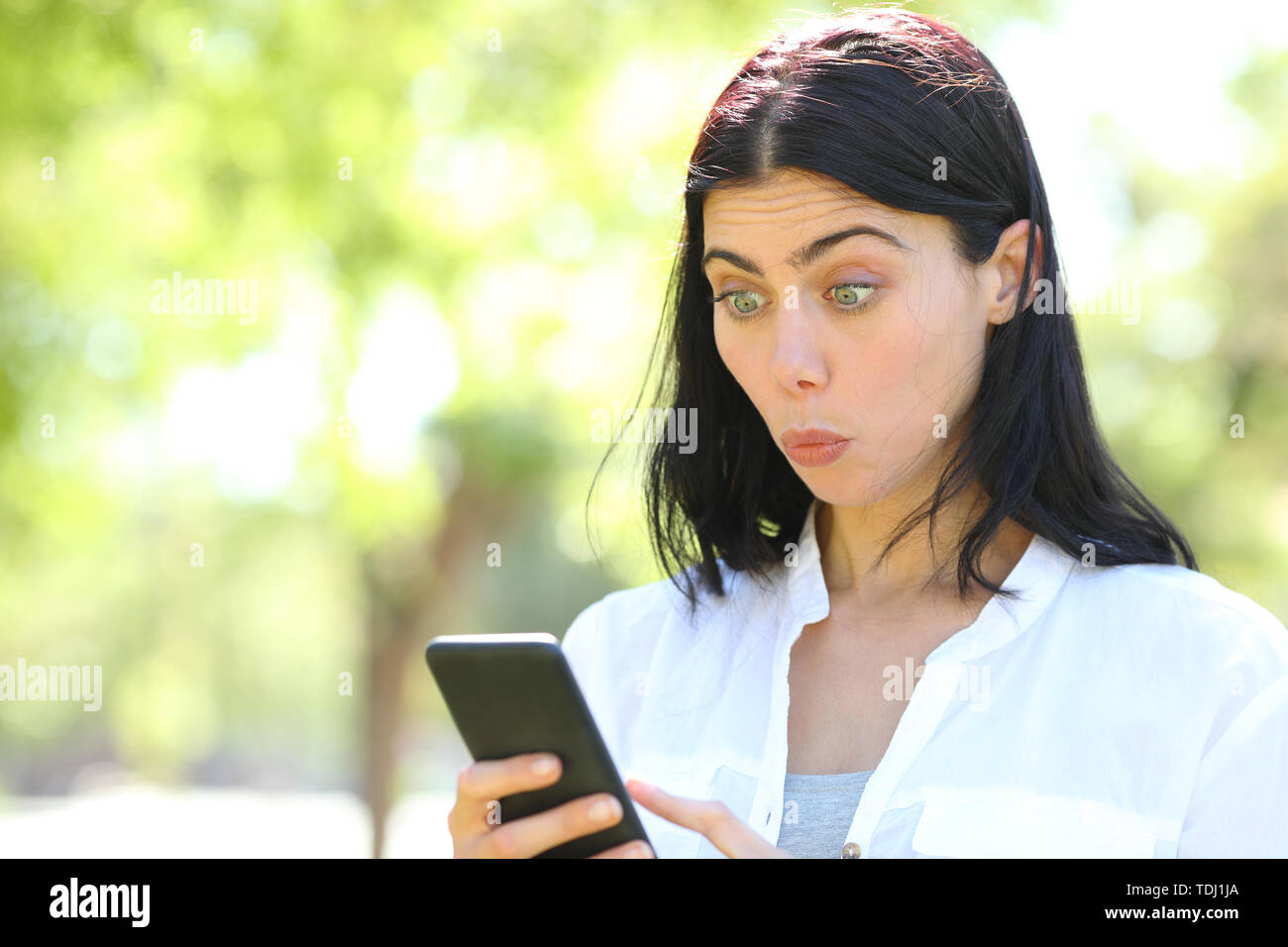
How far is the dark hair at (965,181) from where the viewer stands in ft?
6.59

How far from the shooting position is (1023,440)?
83.4 inches

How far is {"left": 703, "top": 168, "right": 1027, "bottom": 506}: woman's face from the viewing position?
1.99 metres

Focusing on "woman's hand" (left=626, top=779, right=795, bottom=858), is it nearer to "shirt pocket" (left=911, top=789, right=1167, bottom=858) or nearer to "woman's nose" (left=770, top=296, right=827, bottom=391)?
"shirt pocket" (left=911, top=789, right=1167, bottom=858)

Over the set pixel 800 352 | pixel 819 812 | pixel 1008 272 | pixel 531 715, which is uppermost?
pixel 1008 272

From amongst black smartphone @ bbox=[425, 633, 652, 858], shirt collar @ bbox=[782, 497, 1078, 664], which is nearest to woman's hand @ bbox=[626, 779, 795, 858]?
black smartphone @ bbox=[425, 633, 652, 858]

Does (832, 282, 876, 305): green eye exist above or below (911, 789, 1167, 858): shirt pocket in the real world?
above

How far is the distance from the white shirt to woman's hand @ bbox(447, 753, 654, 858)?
0.44 metres

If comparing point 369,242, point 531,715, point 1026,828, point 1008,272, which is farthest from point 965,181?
point 369,242

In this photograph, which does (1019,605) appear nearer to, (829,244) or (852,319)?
(852,319)

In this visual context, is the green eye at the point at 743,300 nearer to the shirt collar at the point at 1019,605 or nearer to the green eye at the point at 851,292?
the green eye at the point at 851,292

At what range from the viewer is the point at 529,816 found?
1.65 meters

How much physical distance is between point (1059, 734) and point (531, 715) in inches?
33.4
